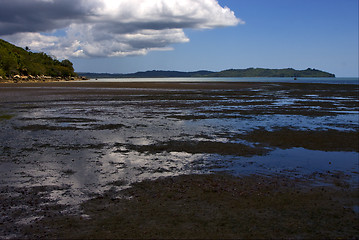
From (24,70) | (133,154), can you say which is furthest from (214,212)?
(24,70)

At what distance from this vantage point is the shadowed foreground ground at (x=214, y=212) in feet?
19.0

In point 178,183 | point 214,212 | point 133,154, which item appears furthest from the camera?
point 133,154

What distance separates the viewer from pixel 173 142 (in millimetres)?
14164

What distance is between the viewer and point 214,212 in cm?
671

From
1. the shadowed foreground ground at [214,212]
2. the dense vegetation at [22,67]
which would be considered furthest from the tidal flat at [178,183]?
the dense vegetation at [22,67]

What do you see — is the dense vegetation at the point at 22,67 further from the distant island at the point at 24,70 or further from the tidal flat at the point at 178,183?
the tidal flat at the point at 178,183

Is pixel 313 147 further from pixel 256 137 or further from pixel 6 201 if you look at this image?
pixel 6 201

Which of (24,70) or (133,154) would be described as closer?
(133,154)

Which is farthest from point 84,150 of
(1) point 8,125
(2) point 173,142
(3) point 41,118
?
(3) point 41,118

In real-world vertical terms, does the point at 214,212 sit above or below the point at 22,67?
below

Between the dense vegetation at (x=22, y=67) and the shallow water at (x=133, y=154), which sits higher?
the dense vegetation at (x=22, y=67)

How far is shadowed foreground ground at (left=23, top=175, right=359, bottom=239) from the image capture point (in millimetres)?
5785

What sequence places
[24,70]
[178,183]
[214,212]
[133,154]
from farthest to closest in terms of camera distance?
1. [24,70]
2. [133,154]
3. [178,183]
4. [214,212]

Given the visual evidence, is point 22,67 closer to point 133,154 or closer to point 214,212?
point 133,154
